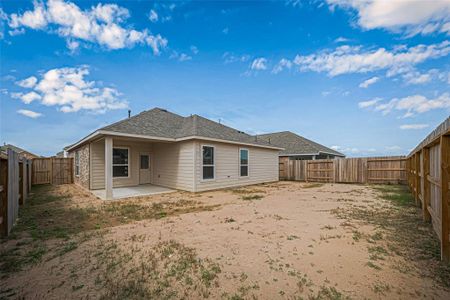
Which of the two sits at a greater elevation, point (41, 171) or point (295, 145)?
point (295, 145)

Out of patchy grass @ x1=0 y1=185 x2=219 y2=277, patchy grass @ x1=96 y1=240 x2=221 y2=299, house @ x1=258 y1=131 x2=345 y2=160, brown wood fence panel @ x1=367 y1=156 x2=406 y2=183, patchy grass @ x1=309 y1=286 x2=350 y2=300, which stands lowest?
patchy grass @ x1=0 y1=185 x2=219 y2=277

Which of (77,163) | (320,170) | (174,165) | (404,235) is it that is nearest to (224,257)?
(404,235)

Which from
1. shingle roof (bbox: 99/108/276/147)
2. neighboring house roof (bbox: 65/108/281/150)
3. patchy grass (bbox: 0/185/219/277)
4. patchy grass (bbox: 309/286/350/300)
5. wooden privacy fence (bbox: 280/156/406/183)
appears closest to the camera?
patchy grass (bbox: 309/286/350/300)

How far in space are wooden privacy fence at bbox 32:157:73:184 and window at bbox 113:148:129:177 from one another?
584 centimetres

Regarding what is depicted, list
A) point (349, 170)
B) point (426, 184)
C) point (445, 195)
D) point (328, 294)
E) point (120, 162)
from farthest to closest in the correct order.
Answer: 1. point (349, 170)
2. point (120, 162)
3. point (426, 184)
4. point (445, 195)
5. point (328, 294)

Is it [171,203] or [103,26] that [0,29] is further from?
[171,203]

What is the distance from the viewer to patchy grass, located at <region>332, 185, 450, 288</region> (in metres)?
2.86

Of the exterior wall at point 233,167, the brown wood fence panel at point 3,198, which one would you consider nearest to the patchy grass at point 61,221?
the brown wood fence panel at point 3,198

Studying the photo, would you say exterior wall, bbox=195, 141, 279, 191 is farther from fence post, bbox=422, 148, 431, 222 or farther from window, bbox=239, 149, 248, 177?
fence post, bbox=422, 148, 431, 222

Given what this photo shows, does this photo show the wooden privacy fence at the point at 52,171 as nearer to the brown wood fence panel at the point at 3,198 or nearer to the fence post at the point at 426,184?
the brown wood fence panel at the point at 3,198

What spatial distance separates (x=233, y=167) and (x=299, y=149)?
1085 centimetres

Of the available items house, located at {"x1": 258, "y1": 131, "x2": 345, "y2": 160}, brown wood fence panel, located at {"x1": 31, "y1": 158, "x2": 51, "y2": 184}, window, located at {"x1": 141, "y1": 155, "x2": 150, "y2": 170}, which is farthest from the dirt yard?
house, located at {"x1": 258, "y1": 131, "x2": 345, "y2": 160}

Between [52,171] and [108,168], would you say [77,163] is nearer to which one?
[52,171]

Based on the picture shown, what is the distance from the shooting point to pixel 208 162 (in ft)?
35.1
